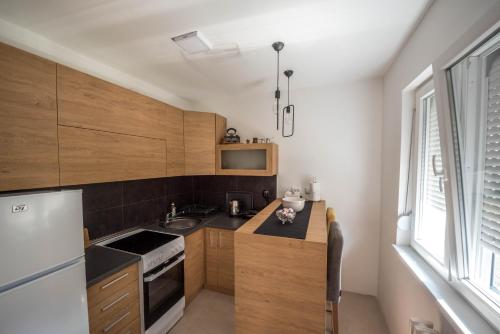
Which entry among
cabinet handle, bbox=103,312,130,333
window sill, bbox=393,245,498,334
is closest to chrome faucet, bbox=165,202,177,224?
cabinet handle, bbox=103,312,130,333

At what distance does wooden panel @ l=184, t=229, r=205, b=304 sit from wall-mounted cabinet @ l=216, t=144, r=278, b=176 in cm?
80

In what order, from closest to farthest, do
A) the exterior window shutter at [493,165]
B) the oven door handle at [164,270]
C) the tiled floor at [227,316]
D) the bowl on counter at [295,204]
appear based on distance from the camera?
the exterior window shutter at [493,165] < the oven door handle at [164,270] < the tiled floor at [227,316] < the bowl on counter at [295,204]

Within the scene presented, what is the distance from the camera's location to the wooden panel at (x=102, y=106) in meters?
1.21

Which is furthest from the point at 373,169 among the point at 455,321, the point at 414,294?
the point at 455,321

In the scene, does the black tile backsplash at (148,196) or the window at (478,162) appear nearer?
the window at (478,162)

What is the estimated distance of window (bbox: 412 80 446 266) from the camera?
4.12ft

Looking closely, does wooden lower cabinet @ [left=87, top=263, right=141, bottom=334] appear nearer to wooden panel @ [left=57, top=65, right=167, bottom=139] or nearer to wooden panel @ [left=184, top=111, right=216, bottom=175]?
wooden panel @ [left=57, top=65, right=167, bottom=139]

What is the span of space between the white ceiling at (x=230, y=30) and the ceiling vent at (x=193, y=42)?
35mm

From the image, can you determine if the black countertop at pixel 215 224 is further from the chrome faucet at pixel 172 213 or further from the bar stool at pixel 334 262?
the bar stool at pixel 334 262

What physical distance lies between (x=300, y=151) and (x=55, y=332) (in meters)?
2.36

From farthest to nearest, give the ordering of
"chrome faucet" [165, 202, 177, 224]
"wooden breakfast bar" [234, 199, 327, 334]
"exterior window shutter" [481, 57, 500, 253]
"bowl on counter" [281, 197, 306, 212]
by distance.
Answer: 1. "chrome faucet" [165, 202, 177, 224]
2. "bowl on counter" [281, 197, 306, 212]
3. "wooden breakfast bar" [234, 199, 327, 334]
4. "exterior window shutter" [481, 57, 500, 253]

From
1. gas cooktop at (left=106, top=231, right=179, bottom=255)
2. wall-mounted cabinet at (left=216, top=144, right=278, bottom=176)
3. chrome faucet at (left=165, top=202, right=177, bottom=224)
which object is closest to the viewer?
gas cooktop at (left=106, top=231, right=179, bottom=255)

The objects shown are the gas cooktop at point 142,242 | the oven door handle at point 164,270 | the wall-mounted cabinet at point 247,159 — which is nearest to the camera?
the oven door handle at point 164,270

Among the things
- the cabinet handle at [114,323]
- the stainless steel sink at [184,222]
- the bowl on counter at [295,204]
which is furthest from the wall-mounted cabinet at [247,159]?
the cabinet handle at [114,323]
